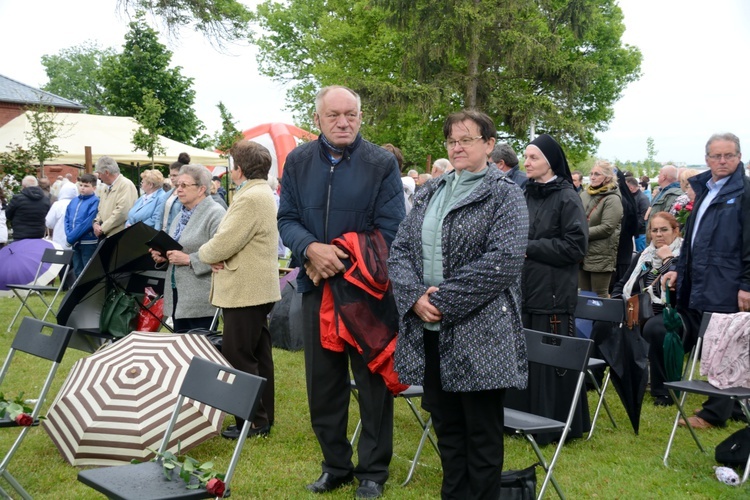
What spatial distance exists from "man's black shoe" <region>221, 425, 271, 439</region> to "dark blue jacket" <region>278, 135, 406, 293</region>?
1.50 metres

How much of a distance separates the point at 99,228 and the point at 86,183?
30.5 inches

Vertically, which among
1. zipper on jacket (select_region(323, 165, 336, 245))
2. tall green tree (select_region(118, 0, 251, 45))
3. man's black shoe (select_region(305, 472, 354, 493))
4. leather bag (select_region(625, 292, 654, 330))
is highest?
tall green tree (select_region(118, 0, 251, 45))

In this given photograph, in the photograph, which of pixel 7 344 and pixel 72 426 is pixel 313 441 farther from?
pixel 7 344

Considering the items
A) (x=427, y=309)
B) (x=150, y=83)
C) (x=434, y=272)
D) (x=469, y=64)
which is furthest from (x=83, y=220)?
→ (x=150, y=83)

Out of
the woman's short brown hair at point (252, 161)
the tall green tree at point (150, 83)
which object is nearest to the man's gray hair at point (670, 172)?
the woman's short brown hair at point (252, 161)

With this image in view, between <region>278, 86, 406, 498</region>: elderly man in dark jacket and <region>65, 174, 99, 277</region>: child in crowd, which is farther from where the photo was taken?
<region>65, 174, 99, 277</region>: child in crowd

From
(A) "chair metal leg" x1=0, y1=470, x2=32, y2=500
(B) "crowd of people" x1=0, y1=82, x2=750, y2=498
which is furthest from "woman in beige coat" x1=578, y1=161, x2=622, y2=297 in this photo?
(A) "chair metal leg" x1=0, y1=470, x2=32, y2=500

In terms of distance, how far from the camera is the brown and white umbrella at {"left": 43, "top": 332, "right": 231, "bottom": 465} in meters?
4.34

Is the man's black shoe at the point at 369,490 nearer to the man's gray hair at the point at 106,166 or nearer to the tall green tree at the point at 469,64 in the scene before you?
the man's gray hair at the point at 106,166

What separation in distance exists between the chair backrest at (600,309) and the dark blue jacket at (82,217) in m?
6.95

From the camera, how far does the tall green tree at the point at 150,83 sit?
92.6 feet

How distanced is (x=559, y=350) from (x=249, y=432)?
217 cm

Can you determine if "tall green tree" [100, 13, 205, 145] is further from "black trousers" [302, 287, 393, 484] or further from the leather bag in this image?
"black trousers" [302, 287, 393, 484]

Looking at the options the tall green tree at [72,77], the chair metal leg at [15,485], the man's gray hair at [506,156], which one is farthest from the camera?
the tall green tree at [72,77]
